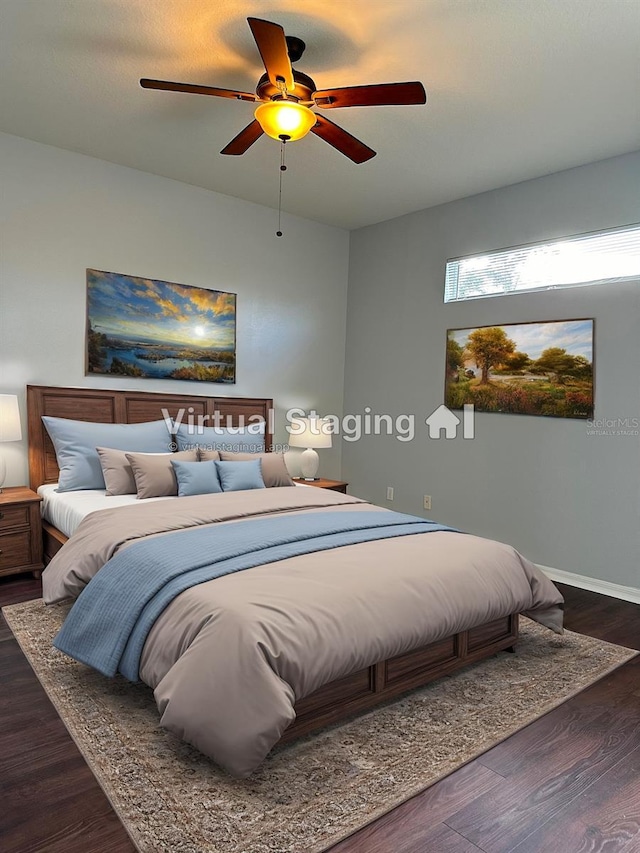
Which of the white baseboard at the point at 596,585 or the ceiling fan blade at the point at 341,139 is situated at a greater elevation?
the ceiling fan blade at the point at 341,139

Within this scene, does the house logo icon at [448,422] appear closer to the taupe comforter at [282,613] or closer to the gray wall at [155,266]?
the gray wall at [155,266]

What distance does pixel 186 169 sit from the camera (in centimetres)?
434

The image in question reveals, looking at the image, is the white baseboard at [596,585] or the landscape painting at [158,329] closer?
the white baseboard at [596,585]

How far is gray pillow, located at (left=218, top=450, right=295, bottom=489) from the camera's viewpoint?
4109 mm

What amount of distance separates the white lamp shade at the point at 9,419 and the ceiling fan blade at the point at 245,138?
6.85ft

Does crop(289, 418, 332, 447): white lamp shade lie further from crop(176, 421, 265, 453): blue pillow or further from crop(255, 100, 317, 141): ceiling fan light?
crop(255, 100, 317, 141): ceiling fan light

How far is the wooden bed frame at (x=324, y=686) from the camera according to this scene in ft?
7.19

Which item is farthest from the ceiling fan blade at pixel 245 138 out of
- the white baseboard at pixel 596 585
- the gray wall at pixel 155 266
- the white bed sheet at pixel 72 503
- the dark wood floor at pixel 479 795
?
the white baseboard at pixel 596 585

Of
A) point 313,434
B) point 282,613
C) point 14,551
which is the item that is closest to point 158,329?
point 313,434

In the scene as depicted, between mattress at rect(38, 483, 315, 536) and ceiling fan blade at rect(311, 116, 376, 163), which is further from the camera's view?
mattress at rect(38, 483, 315, 536)

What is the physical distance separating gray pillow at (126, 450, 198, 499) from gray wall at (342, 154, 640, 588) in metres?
2.33

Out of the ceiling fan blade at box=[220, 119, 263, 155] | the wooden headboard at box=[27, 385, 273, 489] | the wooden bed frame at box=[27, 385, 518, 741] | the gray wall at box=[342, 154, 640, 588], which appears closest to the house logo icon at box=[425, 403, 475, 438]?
the gray wall at box=[342, 154, 640, 588]

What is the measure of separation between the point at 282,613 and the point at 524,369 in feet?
10.1

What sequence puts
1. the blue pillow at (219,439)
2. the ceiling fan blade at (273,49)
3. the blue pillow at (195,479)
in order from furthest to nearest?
the blue pillow at (219,439) < the blue pillow at (195,479) < the ceiling fan blade at (273,49)
